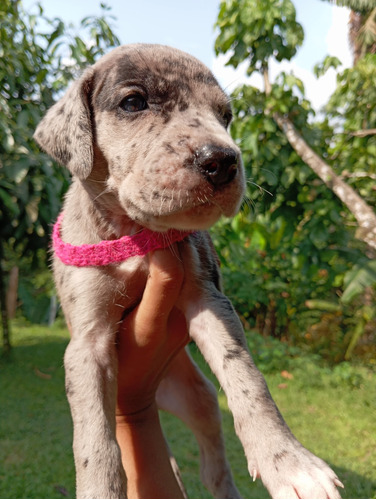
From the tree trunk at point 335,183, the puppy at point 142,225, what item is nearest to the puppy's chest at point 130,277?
the puppy at point 142,225

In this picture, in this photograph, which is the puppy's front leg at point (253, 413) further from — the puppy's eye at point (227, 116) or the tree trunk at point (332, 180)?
the tree trunk at point (332, 180)

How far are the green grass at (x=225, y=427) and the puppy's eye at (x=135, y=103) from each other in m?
4.05

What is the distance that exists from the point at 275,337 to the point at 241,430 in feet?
26.9

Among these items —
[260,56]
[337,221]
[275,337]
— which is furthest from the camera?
[275,337]

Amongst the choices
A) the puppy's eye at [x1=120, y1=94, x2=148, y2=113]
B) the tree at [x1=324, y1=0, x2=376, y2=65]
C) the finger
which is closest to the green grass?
the finger

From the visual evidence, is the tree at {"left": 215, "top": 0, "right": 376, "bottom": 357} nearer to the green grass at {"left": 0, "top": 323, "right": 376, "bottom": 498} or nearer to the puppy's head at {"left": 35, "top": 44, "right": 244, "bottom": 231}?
the green grass at {"left": 0, "top": 323, "right": 376, "bottom": 498}

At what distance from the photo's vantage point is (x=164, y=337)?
9.08 ft

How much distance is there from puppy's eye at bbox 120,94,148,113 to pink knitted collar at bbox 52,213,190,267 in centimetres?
57

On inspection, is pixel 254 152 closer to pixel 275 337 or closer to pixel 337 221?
pixel 337 221

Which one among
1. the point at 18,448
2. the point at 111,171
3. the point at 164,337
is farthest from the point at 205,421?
A: the point at 18,448

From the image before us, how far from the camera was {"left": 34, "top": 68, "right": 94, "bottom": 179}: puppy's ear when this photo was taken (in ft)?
7.49

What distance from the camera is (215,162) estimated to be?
1835mm

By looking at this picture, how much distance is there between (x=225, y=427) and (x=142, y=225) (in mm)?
5007

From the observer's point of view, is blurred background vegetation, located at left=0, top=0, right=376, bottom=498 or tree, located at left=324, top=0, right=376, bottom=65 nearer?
blurred background vegetation, located at left=0, top=0, right=376, bottom=498
